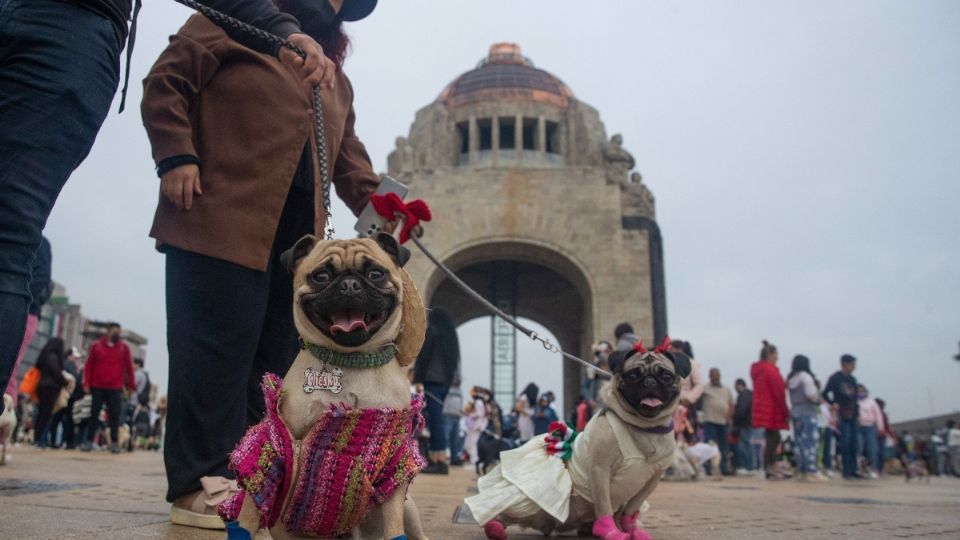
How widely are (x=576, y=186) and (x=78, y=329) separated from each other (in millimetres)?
51765

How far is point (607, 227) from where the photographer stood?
19.7 m

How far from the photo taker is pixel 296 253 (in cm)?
212

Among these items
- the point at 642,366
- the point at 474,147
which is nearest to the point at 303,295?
the point at 642,366

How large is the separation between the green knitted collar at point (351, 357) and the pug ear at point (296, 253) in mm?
254

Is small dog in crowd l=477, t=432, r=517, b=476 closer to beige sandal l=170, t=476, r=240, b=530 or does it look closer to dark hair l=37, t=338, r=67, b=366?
beige sandal l=170, t=476, r=240, b=530

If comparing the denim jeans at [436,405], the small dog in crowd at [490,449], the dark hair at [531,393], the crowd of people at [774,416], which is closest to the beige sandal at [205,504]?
the small dog in crowd at [490,449]

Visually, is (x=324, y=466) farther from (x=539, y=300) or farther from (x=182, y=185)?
(x=539, y=300)

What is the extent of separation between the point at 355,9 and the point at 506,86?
69.2 feet

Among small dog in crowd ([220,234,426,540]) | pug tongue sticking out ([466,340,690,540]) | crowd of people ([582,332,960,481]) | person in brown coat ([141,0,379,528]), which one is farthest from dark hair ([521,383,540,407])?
small dog in crowd ([220,234,426,540])

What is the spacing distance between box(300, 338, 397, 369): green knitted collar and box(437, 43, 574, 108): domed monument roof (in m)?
22.1

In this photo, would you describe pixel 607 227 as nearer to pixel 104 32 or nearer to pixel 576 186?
pixel 576 186

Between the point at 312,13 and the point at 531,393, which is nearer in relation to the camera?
the point at 312,13

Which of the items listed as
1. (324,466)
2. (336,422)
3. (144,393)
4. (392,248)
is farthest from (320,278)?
(144,393)

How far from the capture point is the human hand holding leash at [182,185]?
8.58ft
